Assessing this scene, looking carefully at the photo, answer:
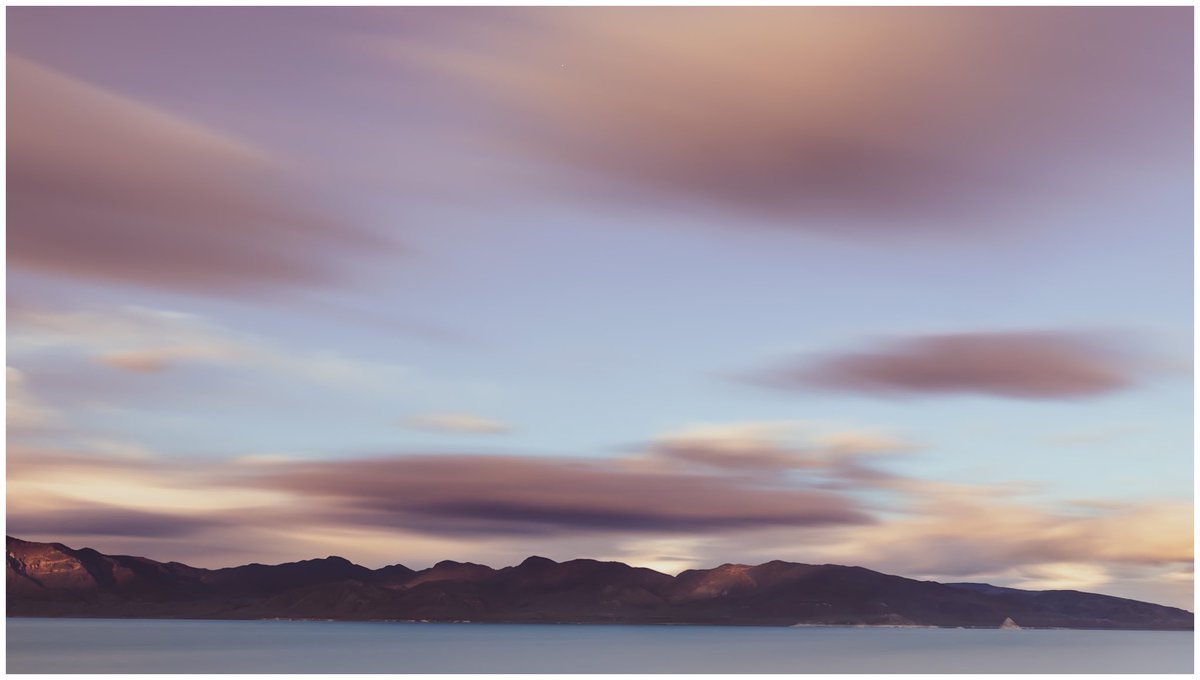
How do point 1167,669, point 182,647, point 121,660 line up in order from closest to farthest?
point 121,660 < point 1167,669 < point 182,647

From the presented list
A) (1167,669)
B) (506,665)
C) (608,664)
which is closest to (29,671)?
(506,665)

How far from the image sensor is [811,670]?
119 m

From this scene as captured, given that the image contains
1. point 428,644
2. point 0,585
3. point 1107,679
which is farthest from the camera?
point 428,644

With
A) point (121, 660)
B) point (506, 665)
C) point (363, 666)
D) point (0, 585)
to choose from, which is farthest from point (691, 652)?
point (0, 585)

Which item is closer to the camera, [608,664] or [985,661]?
[608,664]

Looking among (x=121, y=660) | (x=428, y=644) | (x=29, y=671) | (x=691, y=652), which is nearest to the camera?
(x=29, y=671)

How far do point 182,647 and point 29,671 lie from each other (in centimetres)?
6037

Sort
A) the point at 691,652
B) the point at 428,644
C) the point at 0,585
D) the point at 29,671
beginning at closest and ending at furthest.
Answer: the point at 0,585 < the point at 29,671 < the point at 691,652 < the point at 428,644

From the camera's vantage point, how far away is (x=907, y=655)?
161250 millimetres

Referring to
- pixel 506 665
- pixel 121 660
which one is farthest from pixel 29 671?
pixel 506 665

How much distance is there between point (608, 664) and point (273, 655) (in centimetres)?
4067

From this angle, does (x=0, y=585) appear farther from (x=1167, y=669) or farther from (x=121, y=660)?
(x=1167, y=669)

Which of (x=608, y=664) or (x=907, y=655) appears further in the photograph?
(x=907, y=655)

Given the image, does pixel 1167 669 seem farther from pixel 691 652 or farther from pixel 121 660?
pixel 121 660
